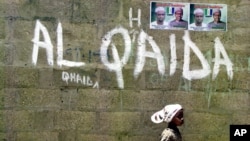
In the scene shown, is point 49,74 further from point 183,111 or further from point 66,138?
point 183,111

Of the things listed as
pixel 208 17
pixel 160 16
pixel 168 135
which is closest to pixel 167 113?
pixel 168 135

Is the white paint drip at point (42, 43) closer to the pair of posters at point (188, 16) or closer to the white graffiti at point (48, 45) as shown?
the white graffiti at point (48, 45)

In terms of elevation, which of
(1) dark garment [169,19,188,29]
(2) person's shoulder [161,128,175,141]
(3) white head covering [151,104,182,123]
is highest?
(1) dark garment [169,19,188,29]

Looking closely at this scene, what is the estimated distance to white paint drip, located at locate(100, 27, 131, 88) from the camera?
518 centimetres

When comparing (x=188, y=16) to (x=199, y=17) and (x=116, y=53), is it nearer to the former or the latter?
(x=199, y=17)

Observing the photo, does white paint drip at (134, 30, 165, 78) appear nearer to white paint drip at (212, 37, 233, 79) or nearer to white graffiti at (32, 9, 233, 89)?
white graffiti at (32, 9, 233, 89)

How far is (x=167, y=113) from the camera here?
15.8 feet

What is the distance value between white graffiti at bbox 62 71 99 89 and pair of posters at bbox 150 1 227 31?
829mm

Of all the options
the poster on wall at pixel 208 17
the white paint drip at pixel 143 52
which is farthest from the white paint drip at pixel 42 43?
the poster on wall at pixel 208 17

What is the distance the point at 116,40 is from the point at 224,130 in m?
1.47

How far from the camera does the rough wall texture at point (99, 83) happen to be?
16.6 ft

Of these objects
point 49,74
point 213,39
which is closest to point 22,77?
point 49,74

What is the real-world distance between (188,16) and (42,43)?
4.98 feet

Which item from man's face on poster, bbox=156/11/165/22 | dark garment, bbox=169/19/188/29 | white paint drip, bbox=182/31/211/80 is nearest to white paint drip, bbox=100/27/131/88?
man's face on poster, bbox=156/11/165/22
